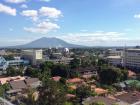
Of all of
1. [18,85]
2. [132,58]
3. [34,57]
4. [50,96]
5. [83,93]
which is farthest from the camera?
[34,57]

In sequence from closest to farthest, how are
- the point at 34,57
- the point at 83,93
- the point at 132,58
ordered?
the point at 83,93, the point at 132,58, the point at 34,57

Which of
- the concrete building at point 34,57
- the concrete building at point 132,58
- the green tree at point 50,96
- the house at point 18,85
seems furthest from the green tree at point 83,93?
the concrete building at point 34,57

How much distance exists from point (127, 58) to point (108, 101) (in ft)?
107

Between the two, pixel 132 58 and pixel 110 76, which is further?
pixel 132 58

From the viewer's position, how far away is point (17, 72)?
124 feet

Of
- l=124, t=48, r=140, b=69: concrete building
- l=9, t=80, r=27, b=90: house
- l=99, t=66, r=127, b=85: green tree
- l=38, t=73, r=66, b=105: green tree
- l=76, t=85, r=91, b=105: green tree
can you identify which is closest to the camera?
l=38, t=73, r=66, b=105: green tree

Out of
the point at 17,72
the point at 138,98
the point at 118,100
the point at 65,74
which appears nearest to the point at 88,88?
the point at 118,100

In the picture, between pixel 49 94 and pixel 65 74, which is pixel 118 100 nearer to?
pixel 49 94

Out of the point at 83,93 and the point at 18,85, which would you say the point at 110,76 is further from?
the point at 18,85

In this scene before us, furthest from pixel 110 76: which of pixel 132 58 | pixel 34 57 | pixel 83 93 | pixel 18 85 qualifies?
pixel 34 57

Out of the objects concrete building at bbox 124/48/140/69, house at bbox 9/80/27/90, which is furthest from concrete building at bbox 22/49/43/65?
house at bbox 9/80/27/90

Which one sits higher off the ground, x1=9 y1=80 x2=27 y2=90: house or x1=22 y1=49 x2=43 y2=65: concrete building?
x1=22 y1=49 x2=43 y2=65: concrete building

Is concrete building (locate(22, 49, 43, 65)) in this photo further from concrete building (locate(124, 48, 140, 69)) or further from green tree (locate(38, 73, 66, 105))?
green tree (locate(38, 73, 66, 105))

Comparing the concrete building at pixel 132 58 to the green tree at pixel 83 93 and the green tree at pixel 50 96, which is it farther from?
the green tree at pixel 50 96
